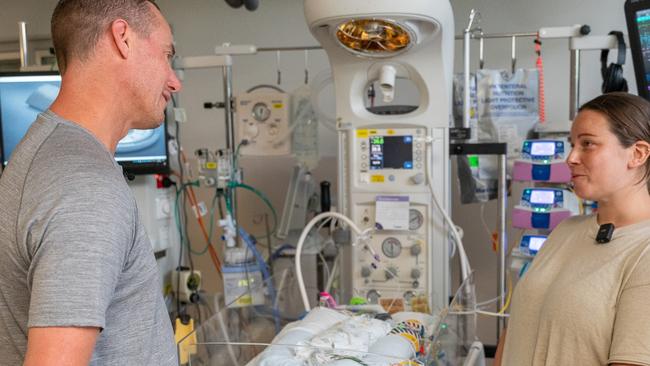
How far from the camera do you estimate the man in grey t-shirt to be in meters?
0.77

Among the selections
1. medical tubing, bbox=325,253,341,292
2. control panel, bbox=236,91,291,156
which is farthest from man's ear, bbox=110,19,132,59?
control panel, bbox=236,91,291,156

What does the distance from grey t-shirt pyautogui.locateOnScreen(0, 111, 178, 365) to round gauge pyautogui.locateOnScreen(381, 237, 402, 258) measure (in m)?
1.67

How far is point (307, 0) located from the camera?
2244 millimetres

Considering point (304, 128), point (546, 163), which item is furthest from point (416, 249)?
point (304, 128)

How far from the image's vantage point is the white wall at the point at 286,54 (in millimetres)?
3428

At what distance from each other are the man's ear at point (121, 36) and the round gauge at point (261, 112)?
7.07 feet

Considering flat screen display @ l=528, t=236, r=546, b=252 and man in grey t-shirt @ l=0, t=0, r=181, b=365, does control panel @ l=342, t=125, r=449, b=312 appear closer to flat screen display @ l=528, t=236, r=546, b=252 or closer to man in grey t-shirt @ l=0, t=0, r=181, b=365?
flat screen display @ l=528, t=236, r=546, b=252

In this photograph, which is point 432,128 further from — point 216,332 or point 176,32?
point 176,32

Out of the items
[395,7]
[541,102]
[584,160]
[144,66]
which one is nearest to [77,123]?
[144,66]

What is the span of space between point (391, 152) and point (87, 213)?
1865 millimetres

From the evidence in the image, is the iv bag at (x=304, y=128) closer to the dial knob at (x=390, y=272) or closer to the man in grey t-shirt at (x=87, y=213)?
the dial knob at (x=390, y=272)

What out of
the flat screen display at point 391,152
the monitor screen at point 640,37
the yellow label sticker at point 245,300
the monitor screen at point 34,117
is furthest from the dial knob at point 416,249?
the monitor screen at point 34,117

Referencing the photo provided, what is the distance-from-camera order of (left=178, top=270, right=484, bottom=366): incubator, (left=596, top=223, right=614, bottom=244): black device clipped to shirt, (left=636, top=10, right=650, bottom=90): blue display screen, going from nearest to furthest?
(left=596, top=223, right=614, bottom=244): black device clipped to shirt, (left=178, top=270, right=484, bottom=366): incubator, (left=636, top=10, right=650, bottom=90): blue display screen

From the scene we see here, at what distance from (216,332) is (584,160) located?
134 cm
